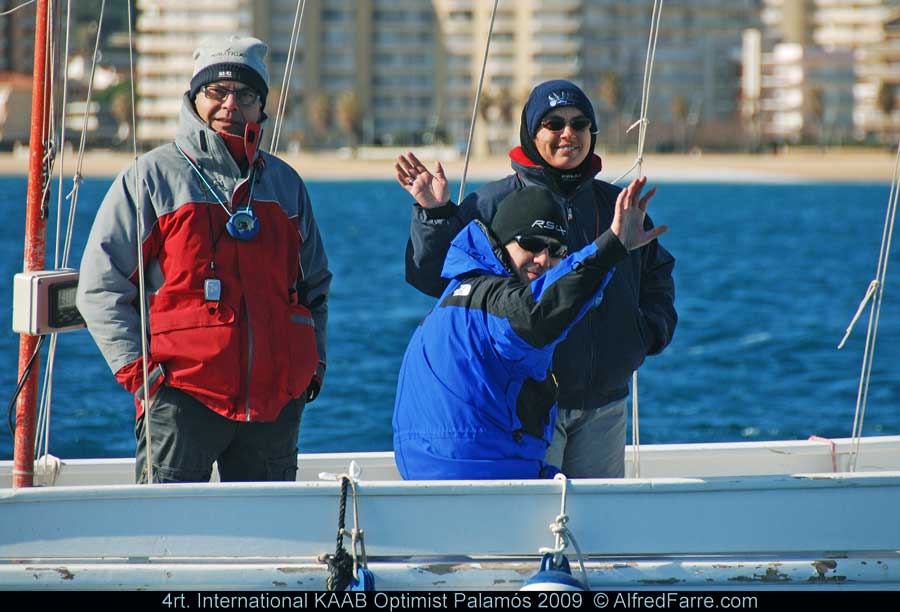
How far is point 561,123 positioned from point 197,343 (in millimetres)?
1268

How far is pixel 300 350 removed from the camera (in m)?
3.83

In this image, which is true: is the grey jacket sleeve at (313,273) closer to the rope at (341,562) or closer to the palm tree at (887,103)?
the rope at (341,562)

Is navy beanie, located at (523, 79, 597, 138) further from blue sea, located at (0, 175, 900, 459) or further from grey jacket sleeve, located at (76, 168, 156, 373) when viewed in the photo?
blue sea, located at (0, 175, 900, 459)

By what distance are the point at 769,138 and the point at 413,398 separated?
368 ft

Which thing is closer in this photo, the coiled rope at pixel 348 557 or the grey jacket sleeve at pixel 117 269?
the coiled rope at pixel 348 557

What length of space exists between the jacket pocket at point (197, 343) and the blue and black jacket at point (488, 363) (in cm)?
49

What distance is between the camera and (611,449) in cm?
411

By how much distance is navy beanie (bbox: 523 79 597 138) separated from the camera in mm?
3920

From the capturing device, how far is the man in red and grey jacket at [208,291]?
3.68 m

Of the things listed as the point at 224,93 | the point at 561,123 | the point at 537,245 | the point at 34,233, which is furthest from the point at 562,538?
the point at 34,233

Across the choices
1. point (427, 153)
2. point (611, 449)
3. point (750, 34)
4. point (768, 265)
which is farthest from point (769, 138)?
point (611, 449)

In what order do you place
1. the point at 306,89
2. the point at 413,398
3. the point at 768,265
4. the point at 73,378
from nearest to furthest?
the point at 413,398, the point at 73,378, the point at 768,265, the point at 306,89

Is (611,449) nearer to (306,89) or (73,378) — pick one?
(73,378)

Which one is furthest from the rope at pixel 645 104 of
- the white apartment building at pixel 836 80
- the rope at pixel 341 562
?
the white apartment building at pixel 836 80
